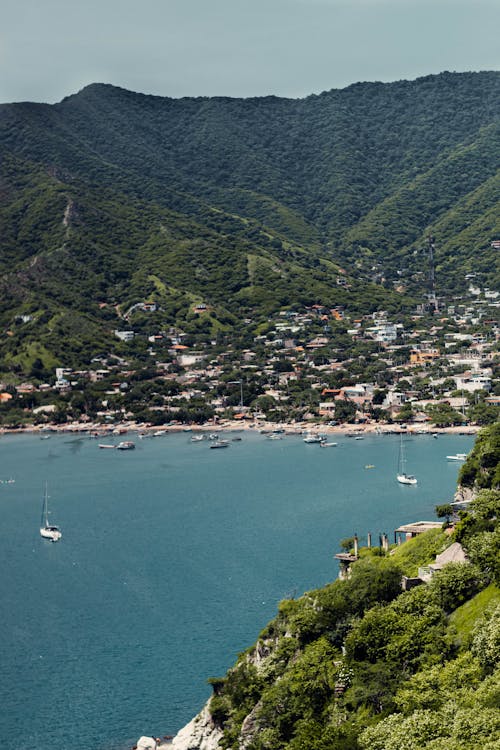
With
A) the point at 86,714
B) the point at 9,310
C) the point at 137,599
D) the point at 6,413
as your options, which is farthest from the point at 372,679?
the point at 9,310

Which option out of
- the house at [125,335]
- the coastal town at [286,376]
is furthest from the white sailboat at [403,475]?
the house at [125,335]

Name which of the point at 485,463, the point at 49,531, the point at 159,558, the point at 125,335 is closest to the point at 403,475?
the point at 159,558

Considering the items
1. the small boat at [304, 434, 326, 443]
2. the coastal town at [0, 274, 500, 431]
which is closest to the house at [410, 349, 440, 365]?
the coastal town at [0, 274, 500, 431]

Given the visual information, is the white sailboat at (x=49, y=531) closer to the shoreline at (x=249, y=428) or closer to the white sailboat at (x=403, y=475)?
the white sailboat at (x=403, y=475)

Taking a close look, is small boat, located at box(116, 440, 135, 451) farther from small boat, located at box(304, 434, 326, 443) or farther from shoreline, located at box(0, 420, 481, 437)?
small boat, located at box(304, 434, 326, 443)

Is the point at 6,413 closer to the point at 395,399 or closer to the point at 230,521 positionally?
the point at 395,399

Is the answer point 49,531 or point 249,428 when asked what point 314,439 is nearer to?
point 249,428
